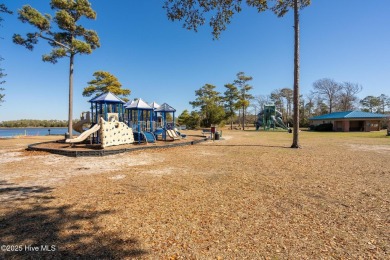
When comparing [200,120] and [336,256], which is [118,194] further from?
[200,120]

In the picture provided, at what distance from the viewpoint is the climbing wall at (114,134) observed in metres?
12.0

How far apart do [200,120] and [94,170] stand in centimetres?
4089

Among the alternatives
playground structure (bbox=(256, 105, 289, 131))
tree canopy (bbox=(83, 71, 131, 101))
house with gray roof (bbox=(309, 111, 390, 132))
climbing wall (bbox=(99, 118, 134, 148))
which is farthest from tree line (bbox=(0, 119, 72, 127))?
house with gray roof (bbox=(309, 111, 390, 132))

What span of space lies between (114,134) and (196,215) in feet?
34.6

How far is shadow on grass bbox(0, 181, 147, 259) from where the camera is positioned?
2693 mm

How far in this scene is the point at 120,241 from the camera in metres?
2.98

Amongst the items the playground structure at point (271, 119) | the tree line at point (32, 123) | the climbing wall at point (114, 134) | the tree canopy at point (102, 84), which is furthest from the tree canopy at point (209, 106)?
the tree line at point (32, 123)

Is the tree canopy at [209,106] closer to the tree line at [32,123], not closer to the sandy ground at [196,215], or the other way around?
the sandy ground at [196,215]

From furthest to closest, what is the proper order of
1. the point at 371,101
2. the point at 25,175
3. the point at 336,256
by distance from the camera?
the point at 371,101, the point at 25,175, the point at 336,256

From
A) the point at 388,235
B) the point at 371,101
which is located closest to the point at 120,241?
the point at 388,235

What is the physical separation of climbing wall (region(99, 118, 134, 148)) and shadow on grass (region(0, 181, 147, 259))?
8.18 metres

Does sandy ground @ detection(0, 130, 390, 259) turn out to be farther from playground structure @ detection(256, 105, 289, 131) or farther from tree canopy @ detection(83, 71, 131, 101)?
playground structure @ detection(256, 105, 289, 131)

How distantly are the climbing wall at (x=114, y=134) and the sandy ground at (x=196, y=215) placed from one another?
5133 millimetres

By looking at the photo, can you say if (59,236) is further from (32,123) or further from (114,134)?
(32,123)
